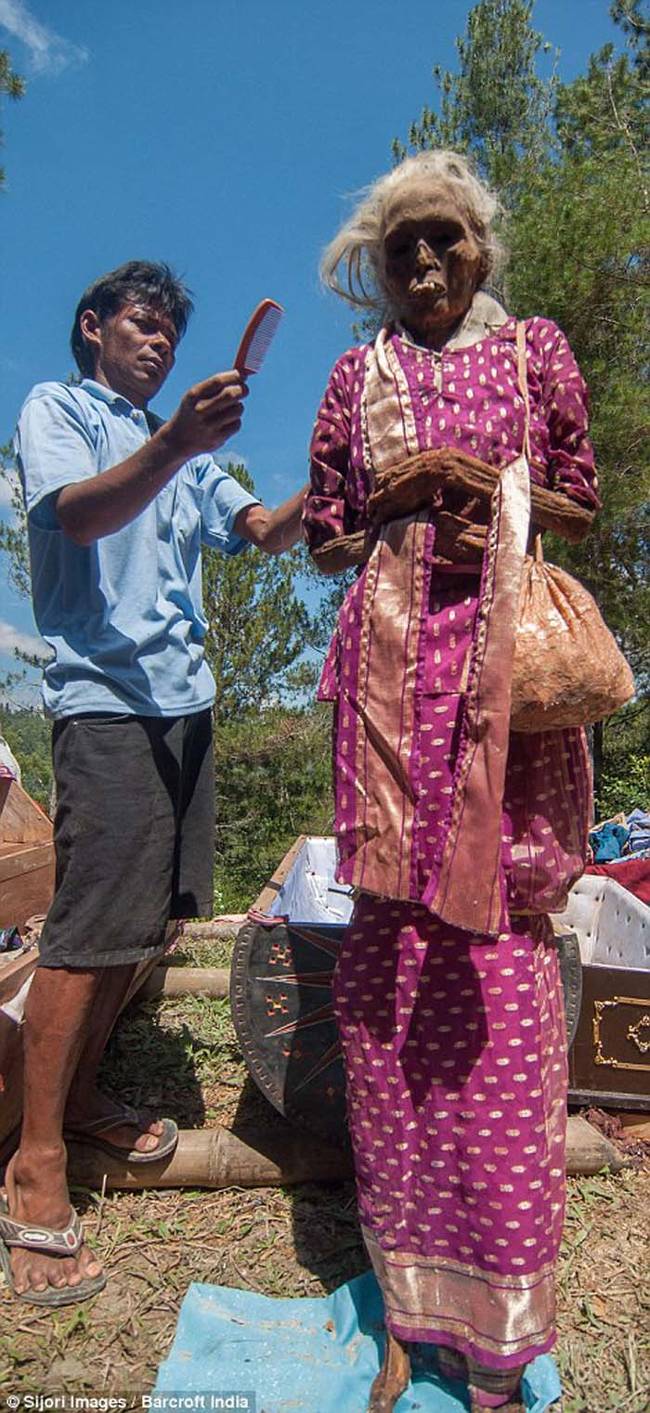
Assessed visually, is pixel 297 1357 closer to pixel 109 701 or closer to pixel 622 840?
pixel 109 701

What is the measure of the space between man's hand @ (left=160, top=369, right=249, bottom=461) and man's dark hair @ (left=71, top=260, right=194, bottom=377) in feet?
2.11

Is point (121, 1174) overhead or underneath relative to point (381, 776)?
underneath

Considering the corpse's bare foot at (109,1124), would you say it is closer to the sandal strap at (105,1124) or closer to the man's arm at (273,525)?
the sandal strap at (105,1124)

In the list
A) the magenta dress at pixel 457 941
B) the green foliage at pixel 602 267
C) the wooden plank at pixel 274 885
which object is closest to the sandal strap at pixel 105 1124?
the wooden plank at pixel 274 885

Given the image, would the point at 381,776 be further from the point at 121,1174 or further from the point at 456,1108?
the point at 121,1174

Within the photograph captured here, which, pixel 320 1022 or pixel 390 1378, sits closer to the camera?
pixel 390 1378

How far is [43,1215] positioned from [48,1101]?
0.24 meters

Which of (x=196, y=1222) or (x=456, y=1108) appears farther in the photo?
(x=196, y=1222)

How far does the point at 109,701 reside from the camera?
2.06 meters

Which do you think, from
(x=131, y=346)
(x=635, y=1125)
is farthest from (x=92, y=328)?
(x=635, y=1125)

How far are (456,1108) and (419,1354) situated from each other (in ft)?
1.84

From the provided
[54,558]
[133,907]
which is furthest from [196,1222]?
[54,558]

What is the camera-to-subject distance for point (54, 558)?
2.10 meters

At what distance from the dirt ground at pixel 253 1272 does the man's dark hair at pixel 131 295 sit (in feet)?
7.43
